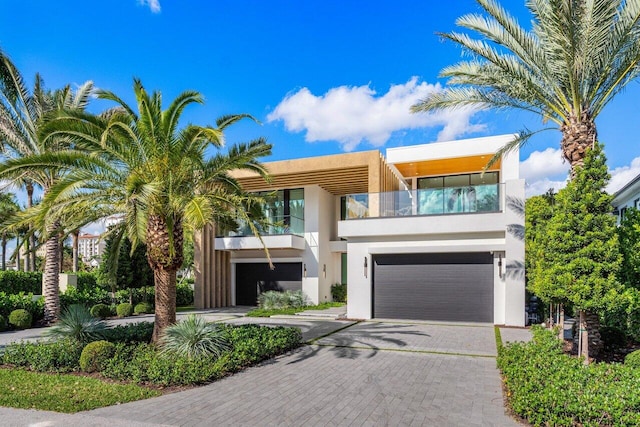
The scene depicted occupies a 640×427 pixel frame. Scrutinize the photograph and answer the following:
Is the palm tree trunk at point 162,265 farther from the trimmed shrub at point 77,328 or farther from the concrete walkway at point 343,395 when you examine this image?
the concrete walkway at point 343,395

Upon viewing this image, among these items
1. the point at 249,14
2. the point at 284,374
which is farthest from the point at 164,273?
the point at 249,14

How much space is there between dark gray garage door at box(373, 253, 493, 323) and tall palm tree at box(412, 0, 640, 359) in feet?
19.2

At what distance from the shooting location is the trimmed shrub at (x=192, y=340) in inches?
325

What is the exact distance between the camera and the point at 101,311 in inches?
720

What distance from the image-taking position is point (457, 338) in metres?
11.9

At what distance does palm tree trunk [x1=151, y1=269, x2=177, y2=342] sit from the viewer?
31.1ft

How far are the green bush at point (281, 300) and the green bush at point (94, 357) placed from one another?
37.9 ft

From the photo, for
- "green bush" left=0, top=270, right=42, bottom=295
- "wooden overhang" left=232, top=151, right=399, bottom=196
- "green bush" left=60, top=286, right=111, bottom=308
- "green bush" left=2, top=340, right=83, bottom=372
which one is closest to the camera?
"green bush" left=2, top=340, right=83, bottom=372

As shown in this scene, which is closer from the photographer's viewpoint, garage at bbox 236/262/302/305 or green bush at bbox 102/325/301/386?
green bush at bbox 102/325/301/386

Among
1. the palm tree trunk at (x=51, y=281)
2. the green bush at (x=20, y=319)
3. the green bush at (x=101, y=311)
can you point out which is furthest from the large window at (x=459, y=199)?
the green bush at (x=20, y=319)

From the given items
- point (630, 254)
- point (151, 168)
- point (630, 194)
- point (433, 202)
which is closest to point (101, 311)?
point (151, 168)

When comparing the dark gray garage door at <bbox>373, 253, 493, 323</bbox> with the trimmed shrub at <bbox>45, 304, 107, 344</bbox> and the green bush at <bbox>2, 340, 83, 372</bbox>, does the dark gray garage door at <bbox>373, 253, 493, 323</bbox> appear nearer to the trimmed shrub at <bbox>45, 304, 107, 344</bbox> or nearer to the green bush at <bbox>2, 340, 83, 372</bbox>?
the trimmed shrub at <bbox>45, 304, 107, 344</bbox>

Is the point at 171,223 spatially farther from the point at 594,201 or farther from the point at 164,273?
the point at 594,201

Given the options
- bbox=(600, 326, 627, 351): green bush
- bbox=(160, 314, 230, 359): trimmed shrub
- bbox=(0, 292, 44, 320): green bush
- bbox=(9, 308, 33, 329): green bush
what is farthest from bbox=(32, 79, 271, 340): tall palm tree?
bbox=(600, 326, 627, 351): green bush
